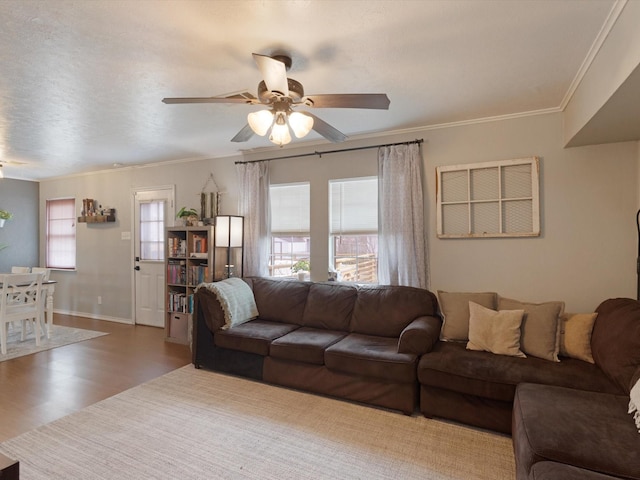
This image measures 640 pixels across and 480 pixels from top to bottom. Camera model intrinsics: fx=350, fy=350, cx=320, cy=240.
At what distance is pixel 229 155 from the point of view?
16.0 ft

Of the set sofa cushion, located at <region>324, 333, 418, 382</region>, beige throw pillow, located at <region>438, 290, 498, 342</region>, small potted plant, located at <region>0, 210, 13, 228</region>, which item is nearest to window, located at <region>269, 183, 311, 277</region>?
sofa cushion, located at <region>324, 333, 418, 382</region>

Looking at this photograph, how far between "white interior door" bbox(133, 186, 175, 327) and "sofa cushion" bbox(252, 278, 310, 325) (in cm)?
225

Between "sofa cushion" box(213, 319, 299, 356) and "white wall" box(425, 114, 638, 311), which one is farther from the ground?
"white wall" box(425, 114, 638, 311)

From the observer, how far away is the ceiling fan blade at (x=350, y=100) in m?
2.03

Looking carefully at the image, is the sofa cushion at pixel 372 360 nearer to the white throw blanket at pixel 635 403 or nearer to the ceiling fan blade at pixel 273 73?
the white throw blanket at pixel 635 403

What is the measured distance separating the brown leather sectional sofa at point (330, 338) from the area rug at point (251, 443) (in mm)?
200

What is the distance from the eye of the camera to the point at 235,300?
3.72m

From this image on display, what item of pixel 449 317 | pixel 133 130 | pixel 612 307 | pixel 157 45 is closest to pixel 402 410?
pixel 449 317

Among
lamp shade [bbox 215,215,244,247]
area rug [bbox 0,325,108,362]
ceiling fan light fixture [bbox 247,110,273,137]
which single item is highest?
ceiling fan light fixture [bbox 247,110,273,137]

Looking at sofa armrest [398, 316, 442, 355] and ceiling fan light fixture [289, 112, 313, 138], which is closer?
ceiling fan light fixture [289, 112, 313, 138]

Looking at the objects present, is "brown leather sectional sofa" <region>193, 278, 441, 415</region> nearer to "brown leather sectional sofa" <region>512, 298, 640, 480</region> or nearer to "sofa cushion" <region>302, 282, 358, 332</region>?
"sofa cushion" <region>302, 282, 358, 332</region>

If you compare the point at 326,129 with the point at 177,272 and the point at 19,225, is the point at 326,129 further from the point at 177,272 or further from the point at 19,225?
the point at 19,225

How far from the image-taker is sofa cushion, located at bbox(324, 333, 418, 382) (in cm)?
267

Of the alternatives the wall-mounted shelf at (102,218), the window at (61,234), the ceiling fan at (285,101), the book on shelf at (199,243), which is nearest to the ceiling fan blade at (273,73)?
the ceiling fan at (285,101)
